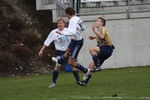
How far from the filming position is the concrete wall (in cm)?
2277

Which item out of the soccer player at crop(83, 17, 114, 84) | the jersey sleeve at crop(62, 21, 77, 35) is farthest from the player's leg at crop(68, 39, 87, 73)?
the jersey sleeve at crop(62, 21, 77, 35)

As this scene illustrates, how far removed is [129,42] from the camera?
23.0 meters

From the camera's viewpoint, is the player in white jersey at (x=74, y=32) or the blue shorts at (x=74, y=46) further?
the blue shorts at (x=74, y=46)

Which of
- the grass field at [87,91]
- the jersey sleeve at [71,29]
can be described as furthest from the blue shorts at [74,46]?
the grass field at [87,91]

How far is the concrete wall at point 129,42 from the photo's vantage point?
22.8m

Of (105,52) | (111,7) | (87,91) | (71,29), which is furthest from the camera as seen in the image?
(111,7)

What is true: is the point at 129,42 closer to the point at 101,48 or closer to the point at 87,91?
the point at 101,48

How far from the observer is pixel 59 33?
14.0m

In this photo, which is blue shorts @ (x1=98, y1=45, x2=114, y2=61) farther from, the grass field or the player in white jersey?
the grass field

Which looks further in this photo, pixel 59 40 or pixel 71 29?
pixel 59 40

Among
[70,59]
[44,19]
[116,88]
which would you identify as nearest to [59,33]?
[70,59]

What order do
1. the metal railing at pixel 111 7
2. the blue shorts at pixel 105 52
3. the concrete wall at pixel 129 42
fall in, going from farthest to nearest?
the metal railing at pixel 111 7 → the concrete wall at pixel 129 42 → the blue shorts at pixel 105 52

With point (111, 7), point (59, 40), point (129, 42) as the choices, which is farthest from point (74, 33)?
point (111, 7)

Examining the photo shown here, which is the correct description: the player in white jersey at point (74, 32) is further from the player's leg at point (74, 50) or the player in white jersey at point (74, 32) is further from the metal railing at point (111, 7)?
the metal railing at point (111, 7)
